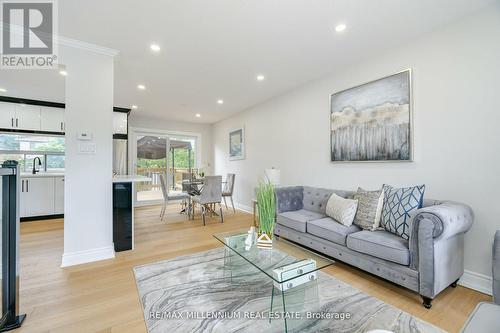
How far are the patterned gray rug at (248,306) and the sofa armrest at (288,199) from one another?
1.19 m

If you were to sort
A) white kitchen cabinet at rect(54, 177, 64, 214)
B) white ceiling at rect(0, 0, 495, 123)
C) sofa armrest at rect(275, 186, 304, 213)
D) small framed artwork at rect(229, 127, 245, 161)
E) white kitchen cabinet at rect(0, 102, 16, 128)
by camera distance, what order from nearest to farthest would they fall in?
1. white ceiling at rect(0, 0, 495, 123)
2. sofa armrest at rect(275, 186, 304, 213)
3. white kitchen cabinet at rect(0, 102, 16, 128)
4. white kitchen cabinet at rect(54, 177, 64, 214)
5. small framed artwork at rect(229, 127, 245, 161)

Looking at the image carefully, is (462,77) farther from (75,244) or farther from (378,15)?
(75,244)

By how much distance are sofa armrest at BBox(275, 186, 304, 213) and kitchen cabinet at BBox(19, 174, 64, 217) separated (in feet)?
15.1

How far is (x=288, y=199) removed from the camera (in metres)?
3.33

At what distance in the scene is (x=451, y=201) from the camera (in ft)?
6.77

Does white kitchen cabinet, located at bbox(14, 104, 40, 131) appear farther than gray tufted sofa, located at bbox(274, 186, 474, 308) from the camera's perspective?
Yes

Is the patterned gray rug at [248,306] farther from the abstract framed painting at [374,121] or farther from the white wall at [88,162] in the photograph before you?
the abstract framed painting at [374,121]

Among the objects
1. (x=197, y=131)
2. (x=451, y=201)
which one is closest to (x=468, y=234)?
(x=451, y=201)

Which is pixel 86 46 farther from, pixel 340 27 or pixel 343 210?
pixel 343 210

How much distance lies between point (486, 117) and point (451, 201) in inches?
32.3

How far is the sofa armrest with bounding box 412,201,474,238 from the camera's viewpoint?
1650 mm

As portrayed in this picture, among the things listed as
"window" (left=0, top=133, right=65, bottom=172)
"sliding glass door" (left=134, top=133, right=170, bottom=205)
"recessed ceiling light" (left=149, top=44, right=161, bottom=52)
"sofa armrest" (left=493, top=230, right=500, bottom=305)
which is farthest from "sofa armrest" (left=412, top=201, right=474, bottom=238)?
"window" (left=0, top=133, right=65, bottom=172)

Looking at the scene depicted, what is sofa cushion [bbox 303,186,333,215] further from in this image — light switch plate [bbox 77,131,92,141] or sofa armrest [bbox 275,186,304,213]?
light switch plate [bbox 77,131,92,141]

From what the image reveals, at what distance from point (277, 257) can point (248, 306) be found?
0.46 m
